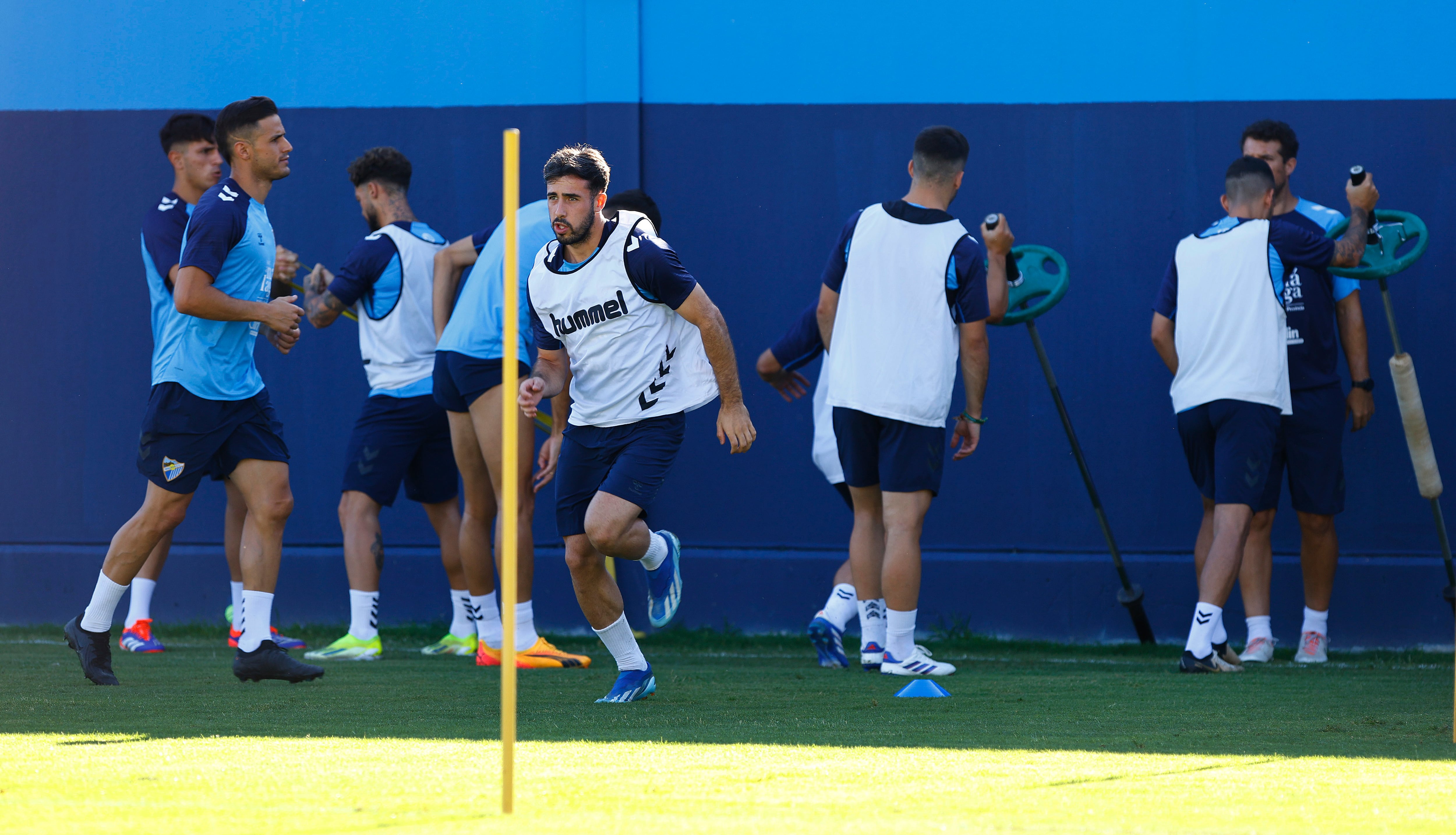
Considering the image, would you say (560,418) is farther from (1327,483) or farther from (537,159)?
(1327,483)

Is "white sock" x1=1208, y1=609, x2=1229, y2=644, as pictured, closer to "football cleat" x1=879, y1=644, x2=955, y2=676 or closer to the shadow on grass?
the shadow on grass

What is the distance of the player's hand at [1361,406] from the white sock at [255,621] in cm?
476

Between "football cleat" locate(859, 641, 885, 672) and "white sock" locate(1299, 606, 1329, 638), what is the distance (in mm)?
2060

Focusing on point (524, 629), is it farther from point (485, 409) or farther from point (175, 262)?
point (175, 262)

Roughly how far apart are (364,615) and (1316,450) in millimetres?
4362

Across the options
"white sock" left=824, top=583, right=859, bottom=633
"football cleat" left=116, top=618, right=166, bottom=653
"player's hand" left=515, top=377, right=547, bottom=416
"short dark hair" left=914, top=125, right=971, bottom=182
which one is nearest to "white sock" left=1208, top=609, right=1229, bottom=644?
"white sock" left=824, top=583, right=859, bottom=633

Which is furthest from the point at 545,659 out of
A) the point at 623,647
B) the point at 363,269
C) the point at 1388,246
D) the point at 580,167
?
the point at 1388,246

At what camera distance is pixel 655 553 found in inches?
210

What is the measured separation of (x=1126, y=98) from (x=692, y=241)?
2365mm

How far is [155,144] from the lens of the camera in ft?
26.9

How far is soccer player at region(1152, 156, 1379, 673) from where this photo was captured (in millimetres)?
6137

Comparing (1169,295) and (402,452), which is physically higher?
(1169,295)

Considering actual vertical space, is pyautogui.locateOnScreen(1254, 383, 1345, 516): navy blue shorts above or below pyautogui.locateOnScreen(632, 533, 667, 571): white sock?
above

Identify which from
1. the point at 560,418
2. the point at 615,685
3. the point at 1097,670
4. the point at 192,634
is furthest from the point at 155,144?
the point at 1097,670
